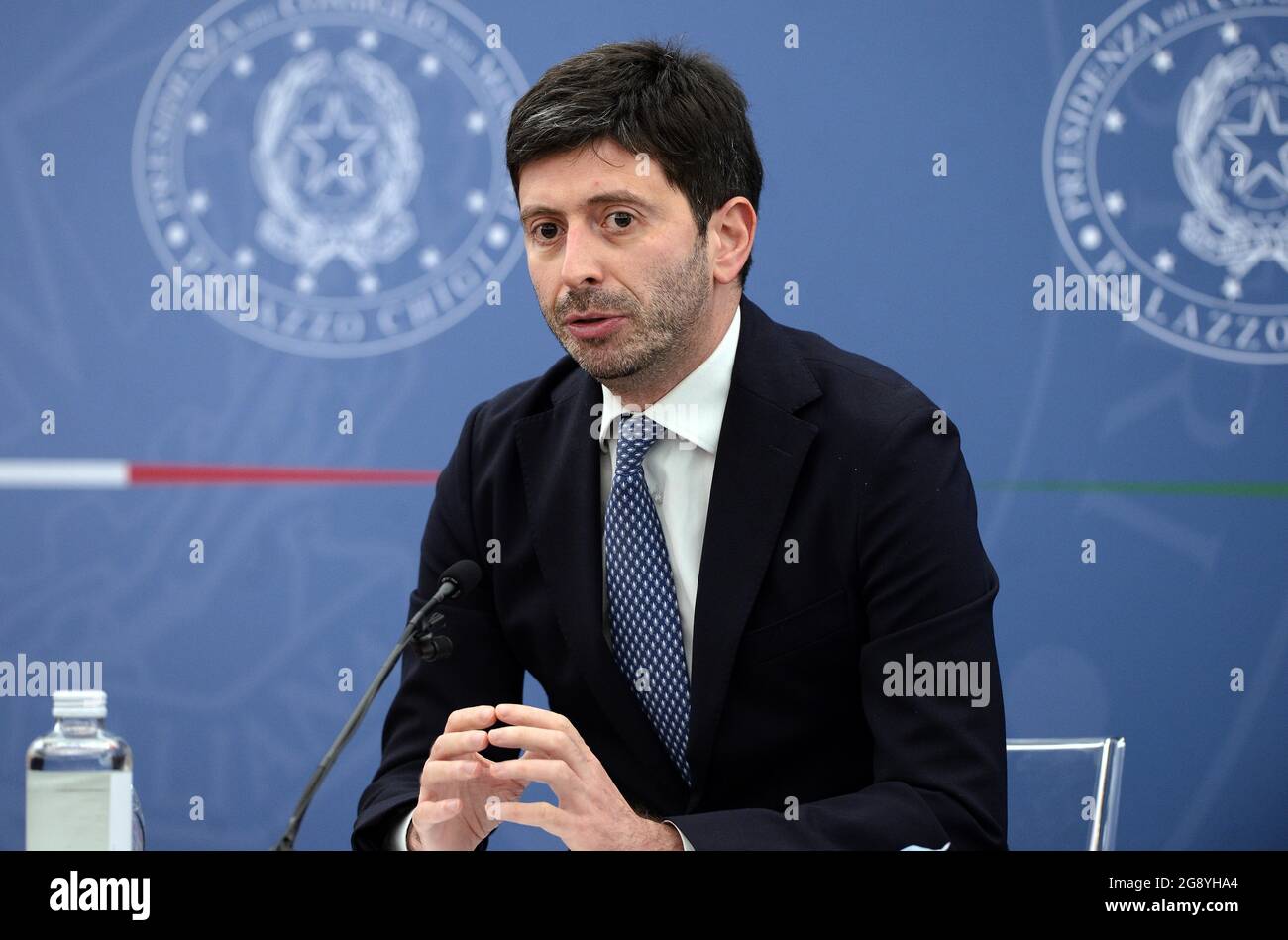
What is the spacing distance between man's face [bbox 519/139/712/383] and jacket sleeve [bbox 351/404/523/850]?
32 cm

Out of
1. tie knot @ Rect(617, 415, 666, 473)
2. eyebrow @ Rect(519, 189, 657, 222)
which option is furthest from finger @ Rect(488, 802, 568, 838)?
eyebrow @ Rect(519, 189, 657, 222)

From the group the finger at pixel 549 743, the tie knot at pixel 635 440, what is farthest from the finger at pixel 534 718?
the tie knot at pixel 635 440

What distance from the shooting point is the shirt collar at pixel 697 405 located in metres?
1.87

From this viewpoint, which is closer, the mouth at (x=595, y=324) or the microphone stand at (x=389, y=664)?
the microphone stand at (x=389, y=664)

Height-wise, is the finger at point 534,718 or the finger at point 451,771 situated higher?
the finger at point 534,718

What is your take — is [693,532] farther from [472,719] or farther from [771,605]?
[472,719]

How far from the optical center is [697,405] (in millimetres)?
1888

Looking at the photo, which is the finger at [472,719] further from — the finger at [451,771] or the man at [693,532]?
the man at [693,532]

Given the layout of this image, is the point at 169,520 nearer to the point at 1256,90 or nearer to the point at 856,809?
the point at 856,809

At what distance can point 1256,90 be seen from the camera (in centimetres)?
317

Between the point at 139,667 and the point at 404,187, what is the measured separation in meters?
1.28

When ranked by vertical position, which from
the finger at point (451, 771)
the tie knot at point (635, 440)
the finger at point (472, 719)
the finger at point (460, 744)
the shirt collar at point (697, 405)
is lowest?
the finger at point (451, 771)

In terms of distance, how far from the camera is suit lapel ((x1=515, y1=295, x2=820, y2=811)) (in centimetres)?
178
